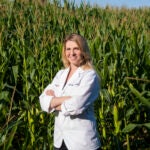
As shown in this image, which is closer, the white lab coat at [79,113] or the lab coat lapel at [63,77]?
the white lab coat at [79,113]

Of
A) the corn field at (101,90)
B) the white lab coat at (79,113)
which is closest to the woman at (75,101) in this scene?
the white lab coat at (79,113)

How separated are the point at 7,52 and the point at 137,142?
8.20 feet

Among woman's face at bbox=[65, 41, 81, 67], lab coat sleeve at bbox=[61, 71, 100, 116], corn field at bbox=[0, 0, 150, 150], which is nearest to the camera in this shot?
lab coat sleeve at bbox=[61, 71, 100, 116]

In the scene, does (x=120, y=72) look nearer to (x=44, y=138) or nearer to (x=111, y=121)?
(x=111, y=121)

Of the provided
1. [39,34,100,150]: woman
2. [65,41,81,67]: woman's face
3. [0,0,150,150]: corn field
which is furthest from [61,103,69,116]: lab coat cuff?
[0,0,150,150]: corn field

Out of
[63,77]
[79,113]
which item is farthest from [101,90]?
[79,113]

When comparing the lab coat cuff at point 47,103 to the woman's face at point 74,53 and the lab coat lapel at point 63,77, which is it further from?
the woman's face at point 74,53

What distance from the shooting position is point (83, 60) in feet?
10.9

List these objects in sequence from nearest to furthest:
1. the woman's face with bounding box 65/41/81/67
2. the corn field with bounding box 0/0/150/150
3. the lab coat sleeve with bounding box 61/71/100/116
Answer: the lab coat sleeve with bounding box 61/71/100/116 < the woman's face with bounding box 65/41/81/67 < the corn field with bounding box 0/0/150/150

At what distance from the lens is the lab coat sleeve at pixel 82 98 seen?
314 centimetres

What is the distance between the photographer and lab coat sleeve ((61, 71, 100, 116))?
10.3ft

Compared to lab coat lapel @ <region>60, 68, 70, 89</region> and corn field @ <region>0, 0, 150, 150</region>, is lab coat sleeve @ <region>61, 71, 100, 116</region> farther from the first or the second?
corn field @ <region>0, 0, 150, 150</region>

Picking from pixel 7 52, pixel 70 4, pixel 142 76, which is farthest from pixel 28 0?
pixel 142 76

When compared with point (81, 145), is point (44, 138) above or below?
below
